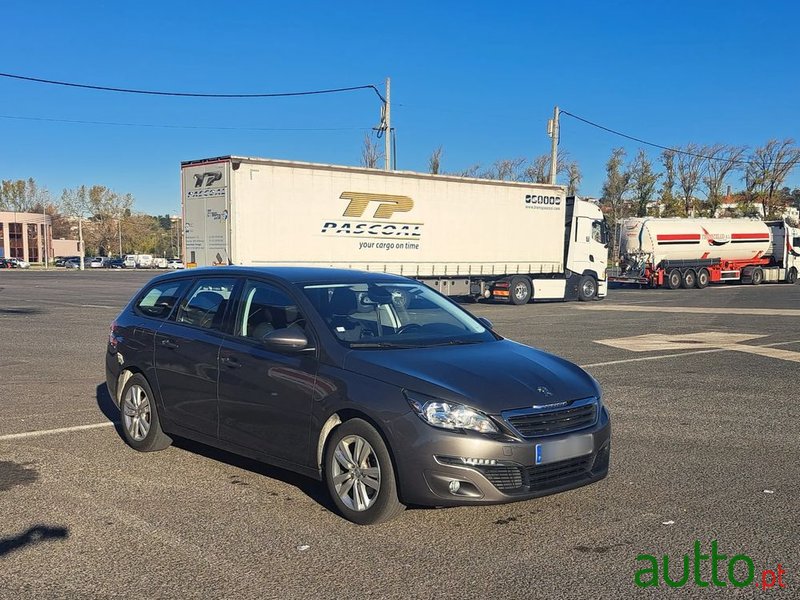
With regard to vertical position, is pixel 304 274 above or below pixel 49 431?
above

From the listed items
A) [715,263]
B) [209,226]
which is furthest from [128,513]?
[715,263]

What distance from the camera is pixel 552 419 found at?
15.3 ft

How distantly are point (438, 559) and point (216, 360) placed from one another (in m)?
2.35

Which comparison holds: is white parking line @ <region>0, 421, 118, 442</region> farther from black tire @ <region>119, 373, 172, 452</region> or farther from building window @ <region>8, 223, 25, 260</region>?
building window @ <region>8, 223, 25, 260</region>

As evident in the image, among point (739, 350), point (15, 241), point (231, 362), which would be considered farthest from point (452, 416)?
point (15, 241)

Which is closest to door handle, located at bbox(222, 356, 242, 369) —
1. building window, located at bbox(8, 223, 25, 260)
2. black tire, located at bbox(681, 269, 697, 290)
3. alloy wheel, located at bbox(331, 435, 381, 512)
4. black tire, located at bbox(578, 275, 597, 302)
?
alloy wheel, located at bbox(331, 435, 381, 512)

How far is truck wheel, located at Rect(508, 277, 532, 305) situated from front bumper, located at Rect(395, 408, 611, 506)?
74.5 feet

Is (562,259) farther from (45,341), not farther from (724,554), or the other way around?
(724,554)

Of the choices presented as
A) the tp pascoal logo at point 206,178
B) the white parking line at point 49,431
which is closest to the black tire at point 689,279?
the tp pascoal logo at point 206,178

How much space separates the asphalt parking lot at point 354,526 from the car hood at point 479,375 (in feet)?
2.61

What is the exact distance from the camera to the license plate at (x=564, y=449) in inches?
177

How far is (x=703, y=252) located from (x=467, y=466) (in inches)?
1556

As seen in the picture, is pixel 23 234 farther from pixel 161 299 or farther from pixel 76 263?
pixel 161 299

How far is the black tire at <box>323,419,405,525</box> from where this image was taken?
A: 15.0ft
